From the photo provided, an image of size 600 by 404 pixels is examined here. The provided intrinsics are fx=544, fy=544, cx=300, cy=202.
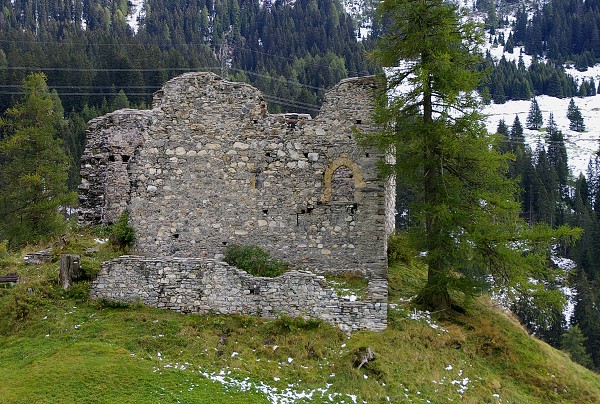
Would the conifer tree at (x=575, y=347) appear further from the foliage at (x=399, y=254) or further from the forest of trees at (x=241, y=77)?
the foliage at (x=399, y=254)

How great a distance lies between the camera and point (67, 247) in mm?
19125

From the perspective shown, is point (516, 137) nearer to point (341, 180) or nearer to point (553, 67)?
point (553, 67)

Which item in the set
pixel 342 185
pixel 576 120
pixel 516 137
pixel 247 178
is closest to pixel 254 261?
pixel 247 178

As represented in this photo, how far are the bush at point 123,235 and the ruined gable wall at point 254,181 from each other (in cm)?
26

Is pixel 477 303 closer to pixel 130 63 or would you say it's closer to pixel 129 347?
pixel 129 347

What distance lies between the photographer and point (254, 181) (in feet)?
63.1

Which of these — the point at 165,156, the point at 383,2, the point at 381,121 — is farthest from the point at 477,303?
the point at 165,156

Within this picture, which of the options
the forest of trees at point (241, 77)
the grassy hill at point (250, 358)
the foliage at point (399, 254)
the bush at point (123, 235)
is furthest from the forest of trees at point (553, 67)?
the grassy hill at point (250, 358)

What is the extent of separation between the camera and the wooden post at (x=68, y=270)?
53.2ft

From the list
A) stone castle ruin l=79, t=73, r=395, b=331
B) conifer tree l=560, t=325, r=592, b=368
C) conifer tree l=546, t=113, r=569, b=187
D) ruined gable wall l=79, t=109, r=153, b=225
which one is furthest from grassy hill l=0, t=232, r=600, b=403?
conifer tree l=546, t=113, r=569, b=187

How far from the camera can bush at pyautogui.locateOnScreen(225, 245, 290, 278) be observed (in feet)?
59.1

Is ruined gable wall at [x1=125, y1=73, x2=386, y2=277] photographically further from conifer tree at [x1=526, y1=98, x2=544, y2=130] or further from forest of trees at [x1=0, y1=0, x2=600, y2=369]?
conifer tree at [x1=526, y1=98, x2=544, y2=130]

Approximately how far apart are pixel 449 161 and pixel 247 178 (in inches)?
273

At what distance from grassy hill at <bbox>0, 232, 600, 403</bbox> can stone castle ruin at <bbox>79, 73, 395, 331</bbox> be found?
3.28 meters
